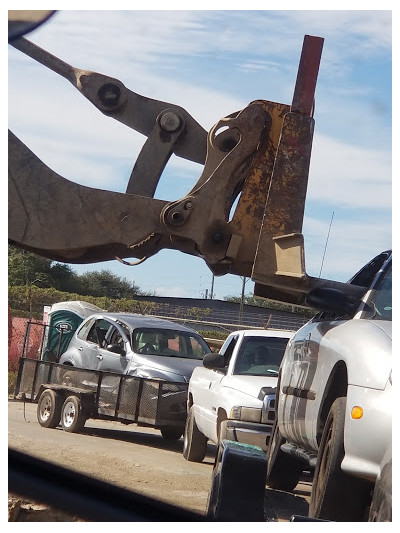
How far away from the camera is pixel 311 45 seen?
5914 millimetres

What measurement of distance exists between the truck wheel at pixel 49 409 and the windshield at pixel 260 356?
14.5ft

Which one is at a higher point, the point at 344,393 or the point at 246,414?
the point at 344,393

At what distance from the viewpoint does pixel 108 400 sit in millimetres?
15016

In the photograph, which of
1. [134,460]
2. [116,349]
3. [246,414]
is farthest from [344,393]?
[116,349]

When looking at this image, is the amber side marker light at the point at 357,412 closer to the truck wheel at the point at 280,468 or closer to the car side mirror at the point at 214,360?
the truck wheel at the point at 280,468

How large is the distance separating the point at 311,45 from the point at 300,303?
1.70m

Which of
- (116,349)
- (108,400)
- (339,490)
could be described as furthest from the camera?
(116,349)

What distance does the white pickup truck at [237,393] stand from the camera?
10625 mm

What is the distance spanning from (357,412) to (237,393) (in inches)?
233

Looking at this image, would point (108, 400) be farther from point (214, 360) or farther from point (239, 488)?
point (239, 488)

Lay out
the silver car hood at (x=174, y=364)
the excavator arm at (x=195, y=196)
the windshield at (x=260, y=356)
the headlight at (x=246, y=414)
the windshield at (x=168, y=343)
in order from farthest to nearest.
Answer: the windshield at (x=168, y=343) → the silver car hood at (x=174, y=364) → the windshield at (x=260, y=356) → the headlight at (x=246, y=414) → the excavator arm at (x=195, y=196)

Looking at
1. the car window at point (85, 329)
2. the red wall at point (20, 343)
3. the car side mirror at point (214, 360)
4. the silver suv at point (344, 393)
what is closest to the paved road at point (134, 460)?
the silver suv at point (344, 393)
